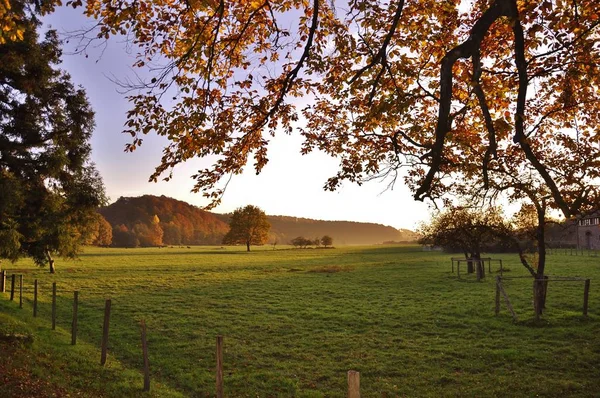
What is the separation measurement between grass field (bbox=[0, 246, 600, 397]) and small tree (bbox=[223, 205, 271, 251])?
68.9m

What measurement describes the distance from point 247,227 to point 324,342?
8473 cm

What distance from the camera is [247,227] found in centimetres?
10094

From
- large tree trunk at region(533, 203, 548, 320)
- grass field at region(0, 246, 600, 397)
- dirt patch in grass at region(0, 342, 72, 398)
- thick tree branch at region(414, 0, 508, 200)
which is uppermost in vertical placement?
thick tree branch at region(414, 0, 508, 200)

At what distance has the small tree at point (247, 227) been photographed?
10106 centimetres

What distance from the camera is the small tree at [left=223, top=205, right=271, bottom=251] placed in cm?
10106

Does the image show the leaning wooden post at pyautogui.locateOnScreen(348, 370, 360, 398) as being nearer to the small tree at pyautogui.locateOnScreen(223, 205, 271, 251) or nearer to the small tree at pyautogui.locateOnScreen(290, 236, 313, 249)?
the small tree at pyautogui.locateOnScreen(223, 205, 271, 251)

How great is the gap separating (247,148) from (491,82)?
24.4ft

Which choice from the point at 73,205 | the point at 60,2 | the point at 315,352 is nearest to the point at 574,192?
the point at 315,352

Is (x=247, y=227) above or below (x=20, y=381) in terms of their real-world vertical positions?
above

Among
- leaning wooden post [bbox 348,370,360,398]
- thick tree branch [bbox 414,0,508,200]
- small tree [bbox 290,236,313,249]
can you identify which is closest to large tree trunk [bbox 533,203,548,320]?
thick tree branch [bbox 414,0,508,200]

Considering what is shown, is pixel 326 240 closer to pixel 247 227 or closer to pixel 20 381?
pixel 247 227

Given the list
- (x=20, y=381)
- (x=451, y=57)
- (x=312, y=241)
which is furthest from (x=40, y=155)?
(x=312, y=241)

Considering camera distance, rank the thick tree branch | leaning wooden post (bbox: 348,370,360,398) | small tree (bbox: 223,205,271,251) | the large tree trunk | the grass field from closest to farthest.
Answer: leaning wooden post (bbox: 348,370,360,398) < the thick tree branch < the grass field < the large tree trunk < small tree (bbox: 223,205,271,251)

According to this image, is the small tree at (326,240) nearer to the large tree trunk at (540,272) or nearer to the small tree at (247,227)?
the small tree at (247,227)
